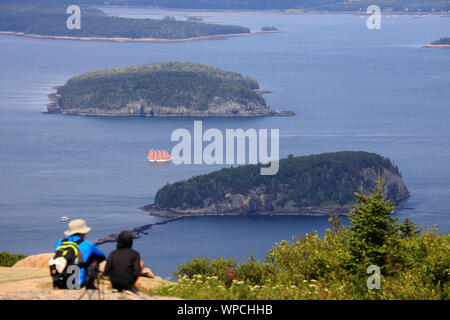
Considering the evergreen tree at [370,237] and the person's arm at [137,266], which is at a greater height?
the person's arm at [137,266]

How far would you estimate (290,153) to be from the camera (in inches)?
7800

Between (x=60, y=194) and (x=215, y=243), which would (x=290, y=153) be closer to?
(x=60, y=194)

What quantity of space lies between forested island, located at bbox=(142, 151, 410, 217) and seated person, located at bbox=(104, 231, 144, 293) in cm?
12808

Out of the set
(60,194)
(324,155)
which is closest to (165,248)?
(60,194)

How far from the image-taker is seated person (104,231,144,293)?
21.2 m

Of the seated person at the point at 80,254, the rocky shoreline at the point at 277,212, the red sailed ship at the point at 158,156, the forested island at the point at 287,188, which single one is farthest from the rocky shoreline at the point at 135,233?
the seated person at the point at 80,254

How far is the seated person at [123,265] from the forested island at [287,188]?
128m

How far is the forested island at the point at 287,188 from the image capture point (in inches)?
6309

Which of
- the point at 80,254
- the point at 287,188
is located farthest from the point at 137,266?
the point at 287,188

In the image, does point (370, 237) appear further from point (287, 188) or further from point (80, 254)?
point (287, 188)

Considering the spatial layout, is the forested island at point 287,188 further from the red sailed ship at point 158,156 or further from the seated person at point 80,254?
the seated person at point 80,254

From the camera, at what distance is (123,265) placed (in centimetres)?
2128

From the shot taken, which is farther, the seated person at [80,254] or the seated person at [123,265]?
the seated person at [80,254]
